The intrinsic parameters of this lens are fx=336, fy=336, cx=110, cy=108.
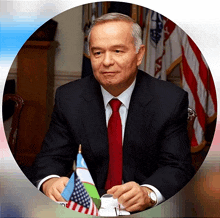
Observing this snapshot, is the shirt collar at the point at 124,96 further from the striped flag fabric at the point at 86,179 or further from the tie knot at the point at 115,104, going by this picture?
the striped flag fabric at the point at 86,179

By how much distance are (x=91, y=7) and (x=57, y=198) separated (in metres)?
0.42

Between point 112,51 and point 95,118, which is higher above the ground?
point 112,51

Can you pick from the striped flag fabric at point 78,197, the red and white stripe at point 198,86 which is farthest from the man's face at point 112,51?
the striped flag fabric at point 78,197

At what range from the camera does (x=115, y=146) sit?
A: 750 millimetres

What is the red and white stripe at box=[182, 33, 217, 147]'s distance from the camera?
29.2 inches

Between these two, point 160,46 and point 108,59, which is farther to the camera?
point 160,46

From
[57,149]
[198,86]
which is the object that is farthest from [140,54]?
[57,149]

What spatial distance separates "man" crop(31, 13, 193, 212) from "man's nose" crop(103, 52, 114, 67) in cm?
2

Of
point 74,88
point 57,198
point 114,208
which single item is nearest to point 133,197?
point 114,208

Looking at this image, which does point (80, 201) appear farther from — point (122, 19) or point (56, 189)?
point (122, 19)

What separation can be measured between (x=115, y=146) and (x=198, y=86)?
241mm

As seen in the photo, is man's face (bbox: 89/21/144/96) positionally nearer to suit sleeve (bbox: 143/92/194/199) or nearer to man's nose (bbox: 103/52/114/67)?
man's nose (bbox: 103/52/114/67)

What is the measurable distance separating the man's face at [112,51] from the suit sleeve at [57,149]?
0.42 ft


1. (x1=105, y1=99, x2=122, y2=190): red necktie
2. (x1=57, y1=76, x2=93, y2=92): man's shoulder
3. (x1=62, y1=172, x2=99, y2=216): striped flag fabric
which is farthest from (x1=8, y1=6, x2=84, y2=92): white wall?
(x1=62, y1=172, x2=99, y2=216): striped flag fabric
